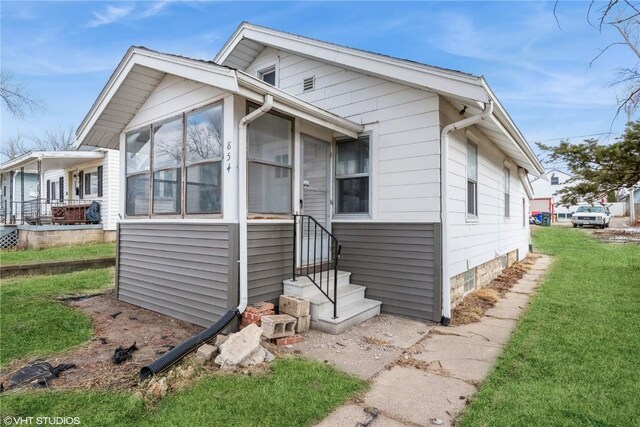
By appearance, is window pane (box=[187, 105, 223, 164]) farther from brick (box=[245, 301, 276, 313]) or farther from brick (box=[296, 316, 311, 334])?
brick (box=[296, 316, 311, 334])

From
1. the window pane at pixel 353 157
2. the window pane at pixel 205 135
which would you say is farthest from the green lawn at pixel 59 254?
the window pane at pixel 353 157

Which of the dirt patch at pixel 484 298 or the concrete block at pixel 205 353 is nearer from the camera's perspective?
the concrete block at pixel 205 353

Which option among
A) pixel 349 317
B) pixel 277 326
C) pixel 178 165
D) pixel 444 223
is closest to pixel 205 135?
pixel 178 165

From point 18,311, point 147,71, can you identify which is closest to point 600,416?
point 147,71

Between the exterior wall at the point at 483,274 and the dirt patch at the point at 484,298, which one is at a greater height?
the exterior wall at the point at 483,274

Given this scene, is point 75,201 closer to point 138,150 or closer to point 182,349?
point 138,150

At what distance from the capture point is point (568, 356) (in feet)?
11.3

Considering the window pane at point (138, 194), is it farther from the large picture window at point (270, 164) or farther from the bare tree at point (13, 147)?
the bare tree at point (13, 147)

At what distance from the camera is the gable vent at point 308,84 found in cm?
620

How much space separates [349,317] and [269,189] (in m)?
1.92

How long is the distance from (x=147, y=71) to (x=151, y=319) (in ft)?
11.4

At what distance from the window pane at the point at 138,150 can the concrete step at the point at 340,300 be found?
3.30 m

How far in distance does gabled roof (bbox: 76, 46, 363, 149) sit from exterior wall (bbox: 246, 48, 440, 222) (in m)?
0.42

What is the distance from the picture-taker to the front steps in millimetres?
4309
